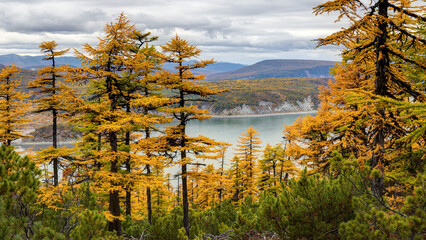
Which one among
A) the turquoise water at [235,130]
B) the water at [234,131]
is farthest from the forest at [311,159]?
the turquoise water at [235,130]

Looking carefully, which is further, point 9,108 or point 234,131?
point 234,131

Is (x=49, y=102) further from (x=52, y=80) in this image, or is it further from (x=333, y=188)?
(x=333, y=188)

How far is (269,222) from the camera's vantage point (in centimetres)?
756

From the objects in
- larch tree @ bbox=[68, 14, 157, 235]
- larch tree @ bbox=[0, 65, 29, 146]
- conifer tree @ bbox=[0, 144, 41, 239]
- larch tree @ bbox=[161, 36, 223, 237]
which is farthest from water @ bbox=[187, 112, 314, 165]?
conifer tree @ bbox=[0, 144, 41, 239]

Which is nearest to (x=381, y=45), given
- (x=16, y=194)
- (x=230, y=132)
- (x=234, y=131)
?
(x=16, y=194)

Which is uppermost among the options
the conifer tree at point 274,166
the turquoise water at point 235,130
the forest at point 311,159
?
the forest at point 311,159

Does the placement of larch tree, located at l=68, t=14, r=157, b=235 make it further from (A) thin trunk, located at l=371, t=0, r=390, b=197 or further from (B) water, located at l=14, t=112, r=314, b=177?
(B) water, located at l=14, t=112, r=314, b=177

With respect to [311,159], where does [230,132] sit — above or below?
below

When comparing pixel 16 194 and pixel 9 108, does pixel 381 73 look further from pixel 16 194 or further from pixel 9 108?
pixel 9 108

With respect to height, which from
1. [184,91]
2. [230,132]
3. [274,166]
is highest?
[184,91]

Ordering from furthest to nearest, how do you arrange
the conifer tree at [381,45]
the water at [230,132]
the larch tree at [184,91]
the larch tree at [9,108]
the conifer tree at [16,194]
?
1. the water at [230,132]
2. the larch tree at [9,108]
3. the larch tree at [184,91]
4. the conifer tree at [381,45]
5. the conifer tree at [16,194]

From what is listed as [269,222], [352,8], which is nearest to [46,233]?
[269,222]

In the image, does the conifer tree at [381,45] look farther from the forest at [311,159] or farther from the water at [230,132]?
the water at [230,132]

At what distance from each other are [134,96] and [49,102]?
24.3ft
